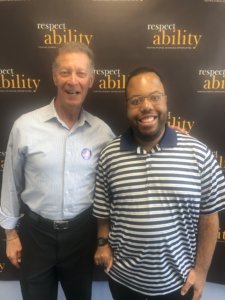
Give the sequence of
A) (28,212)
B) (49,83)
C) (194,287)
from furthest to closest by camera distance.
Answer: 1. (49,83)
2. (28,212)
3. (194,287)

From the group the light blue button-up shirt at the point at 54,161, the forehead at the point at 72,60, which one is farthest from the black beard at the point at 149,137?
the forehead at the point at 72,60

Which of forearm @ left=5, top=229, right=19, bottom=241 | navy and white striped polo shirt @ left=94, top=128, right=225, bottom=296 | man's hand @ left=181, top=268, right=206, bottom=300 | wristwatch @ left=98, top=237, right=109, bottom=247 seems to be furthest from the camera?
forearm @ left=5, top=229, right=19, bottom=241

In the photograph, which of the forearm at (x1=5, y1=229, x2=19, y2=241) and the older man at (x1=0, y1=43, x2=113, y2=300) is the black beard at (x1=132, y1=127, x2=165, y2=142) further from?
the forearm at (x1=5, y1=229, x2=19, y2=241)

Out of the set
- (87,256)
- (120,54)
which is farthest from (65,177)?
(120,54)

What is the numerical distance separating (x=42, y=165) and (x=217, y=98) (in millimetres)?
934

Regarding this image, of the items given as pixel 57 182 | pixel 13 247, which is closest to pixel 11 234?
pixel 13 247

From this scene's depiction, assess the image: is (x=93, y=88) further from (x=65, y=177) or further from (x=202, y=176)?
(x=202, y=176)

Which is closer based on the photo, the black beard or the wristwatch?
the black beard

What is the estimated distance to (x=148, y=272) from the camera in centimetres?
119

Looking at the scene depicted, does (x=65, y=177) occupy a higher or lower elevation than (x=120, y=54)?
lower

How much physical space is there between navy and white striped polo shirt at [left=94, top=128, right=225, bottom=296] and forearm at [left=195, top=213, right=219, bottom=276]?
0.11 ft

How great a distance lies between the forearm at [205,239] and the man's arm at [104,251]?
358 mm

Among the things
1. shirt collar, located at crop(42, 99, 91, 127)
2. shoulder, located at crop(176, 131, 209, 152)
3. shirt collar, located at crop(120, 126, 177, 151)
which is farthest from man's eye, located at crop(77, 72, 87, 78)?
shoulder, located at crop(176, 131, 209, 152)

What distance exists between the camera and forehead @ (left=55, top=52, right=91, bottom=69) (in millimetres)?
1252
